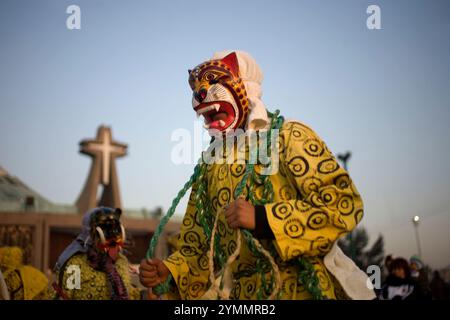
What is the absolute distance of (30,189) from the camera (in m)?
26.0

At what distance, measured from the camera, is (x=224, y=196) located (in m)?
2.84

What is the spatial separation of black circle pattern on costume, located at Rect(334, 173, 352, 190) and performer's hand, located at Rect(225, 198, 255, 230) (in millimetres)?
430

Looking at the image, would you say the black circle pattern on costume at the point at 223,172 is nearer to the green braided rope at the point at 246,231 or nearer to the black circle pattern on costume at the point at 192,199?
the green braided rope at the point at 246,231

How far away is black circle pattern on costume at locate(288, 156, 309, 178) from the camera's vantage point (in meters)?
2.63

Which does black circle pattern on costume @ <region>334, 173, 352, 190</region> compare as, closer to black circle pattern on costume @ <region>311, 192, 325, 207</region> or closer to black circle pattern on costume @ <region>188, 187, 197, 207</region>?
black circle pattern on costume @ <region>311, 192, 325, 207</region>

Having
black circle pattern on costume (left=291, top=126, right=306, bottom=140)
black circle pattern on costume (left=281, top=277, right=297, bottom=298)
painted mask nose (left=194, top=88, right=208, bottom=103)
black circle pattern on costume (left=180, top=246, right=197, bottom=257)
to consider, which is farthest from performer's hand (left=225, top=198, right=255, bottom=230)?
painted mask nose (left=194, top=88, right=208, bottom=103)

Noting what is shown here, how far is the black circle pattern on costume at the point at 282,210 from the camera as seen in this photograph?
2480mm

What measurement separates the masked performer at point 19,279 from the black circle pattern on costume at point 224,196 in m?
4.61

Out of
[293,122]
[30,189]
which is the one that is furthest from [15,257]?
[30,189]

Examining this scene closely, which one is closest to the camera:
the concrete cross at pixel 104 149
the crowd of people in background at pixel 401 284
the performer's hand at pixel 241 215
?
the performer's hand at pixel 241 215

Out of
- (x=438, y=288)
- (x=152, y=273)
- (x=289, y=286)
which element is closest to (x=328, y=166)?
(x=289, y=286)

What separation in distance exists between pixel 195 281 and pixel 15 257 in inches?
215

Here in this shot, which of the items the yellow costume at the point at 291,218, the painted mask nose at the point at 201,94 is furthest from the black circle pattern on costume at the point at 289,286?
the painted mask nose at the point at 201,94
